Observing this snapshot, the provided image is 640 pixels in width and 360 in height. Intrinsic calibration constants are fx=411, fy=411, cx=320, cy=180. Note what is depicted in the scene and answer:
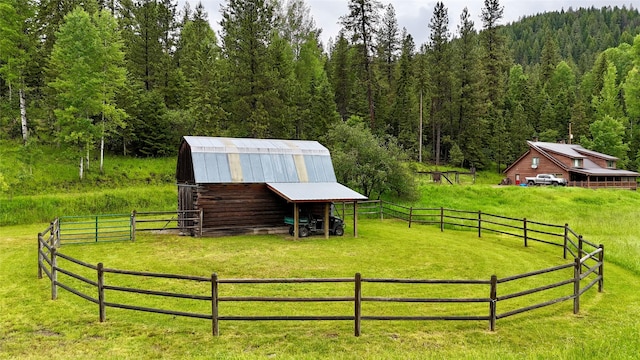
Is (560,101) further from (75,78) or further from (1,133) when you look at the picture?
(1,133)

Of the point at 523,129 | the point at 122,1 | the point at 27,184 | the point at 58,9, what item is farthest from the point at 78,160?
the point at 523,129

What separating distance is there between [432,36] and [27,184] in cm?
4749

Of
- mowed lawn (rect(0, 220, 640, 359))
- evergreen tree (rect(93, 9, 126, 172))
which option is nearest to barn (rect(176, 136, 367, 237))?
mowed lawn (rect(0, 220, 640, 359))

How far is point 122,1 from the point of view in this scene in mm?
45312

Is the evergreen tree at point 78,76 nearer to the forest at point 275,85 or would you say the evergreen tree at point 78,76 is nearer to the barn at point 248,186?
the forest at point 275,85

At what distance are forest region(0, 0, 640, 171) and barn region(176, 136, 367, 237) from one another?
30.5ft

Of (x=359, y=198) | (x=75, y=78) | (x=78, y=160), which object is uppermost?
(x=75, y=78)

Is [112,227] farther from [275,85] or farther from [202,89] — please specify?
[275,85]

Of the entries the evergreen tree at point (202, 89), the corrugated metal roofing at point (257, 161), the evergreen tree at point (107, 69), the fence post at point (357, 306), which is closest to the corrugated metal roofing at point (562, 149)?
the corrugated metal roofing at point (257, 161)

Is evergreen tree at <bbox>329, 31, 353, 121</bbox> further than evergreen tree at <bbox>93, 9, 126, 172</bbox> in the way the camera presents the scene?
Yes

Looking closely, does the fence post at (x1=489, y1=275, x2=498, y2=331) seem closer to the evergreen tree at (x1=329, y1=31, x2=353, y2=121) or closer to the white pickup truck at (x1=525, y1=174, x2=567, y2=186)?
the white pickup truck at (x1=525, y1=174, x2=567, y2=186)

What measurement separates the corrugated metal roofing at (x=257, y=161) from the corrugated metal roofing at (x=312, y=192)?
0.77 meters

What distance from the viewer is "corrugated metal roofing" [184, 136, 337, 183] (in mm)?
21281

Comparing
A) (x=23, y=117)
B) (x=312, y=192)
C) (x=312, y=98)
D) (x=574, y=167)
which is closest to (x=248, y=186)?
(x=312, y=192)
